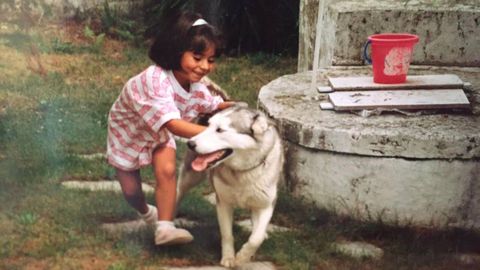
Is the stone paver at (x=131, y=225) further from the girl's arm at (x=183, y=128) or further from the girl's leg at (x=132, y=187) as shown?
the girl's arm at (x=183, y=128)

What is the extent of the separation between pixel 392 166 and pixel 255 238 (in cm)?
82

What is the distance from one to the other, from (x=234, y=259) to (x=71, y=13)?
128 cm

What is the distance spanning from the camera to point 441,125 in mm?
4355

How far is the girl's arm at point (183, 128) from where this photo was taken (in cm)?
362

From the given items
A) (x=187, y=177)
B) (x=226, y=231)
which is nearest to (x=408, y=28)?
(x=187, y=177)

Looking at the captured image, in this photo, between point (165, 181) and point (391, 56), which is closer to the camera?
point (165, 181)

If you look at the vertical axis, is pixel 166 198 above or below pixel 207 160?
below

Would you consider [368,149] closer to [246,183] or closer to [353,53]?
[246,183]

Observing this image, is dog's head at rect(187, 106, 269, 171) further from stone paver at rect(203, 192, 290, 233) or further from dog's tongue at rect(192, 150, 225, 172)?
stone paver at rect(203, 192, 290, 233)

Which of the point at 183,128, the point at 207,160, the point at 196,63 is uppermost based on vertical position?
the point at 196,63

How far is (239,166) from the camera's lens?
374 cm

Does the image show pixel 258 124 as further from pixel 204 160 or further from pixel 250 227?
pixel 250 227

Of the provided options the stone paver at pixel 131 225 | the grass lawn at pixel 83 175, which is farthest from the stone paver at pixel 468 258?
the stone paver at pixel 131 225

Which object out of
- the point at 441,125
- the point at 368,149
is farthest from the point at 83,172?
the point at 441,125
